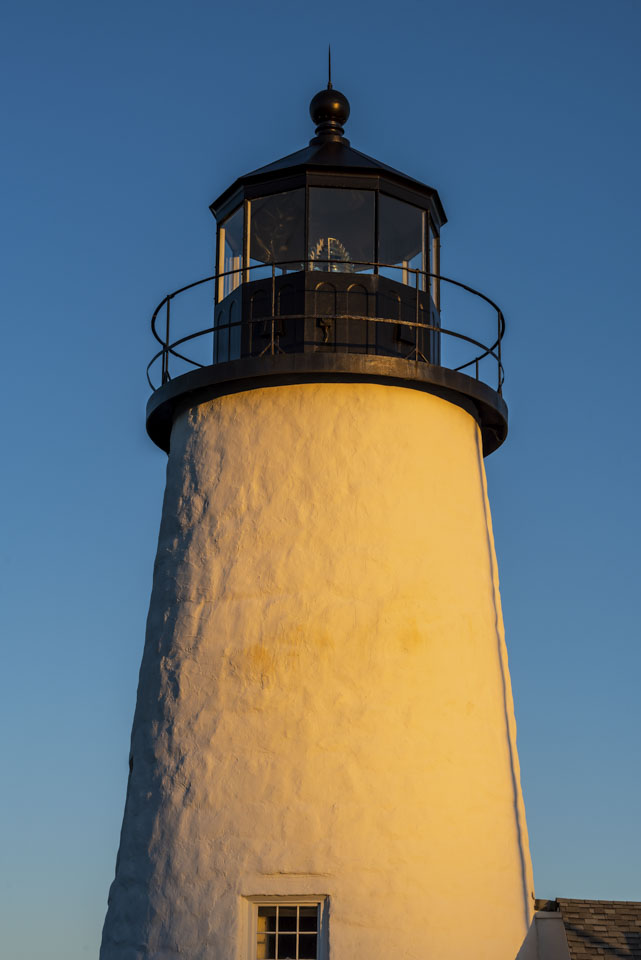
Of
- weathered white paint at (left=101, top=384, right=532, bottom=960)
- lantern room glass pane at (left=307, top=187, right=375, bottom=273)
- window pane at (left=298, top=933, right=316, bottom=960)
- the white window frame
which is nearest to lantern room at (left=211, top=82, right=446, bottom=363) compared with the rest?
lantern room glass pane at (left=307, top=187, right=375, bottom=273)

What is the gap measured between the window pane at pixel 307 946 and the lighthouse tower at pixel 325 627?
0.03m

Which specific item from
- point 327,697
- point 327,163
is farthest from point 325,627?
point 327,163

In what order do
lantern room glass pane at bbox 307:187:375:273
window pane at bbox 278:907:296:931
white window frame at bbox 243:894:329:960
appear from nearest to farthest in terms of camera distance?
white window frame at bbox 243:894:329:960 < window pane at bbox 278:907:296:931 < lantern room glass pane at bbox 307:187:375:273

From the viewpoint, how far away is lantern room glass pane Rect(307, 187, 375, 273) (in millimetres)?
13938

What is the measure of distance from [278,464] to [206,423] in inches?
40.9

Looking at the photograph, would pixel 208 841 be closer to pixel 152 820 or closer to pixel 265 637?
pixel 152 820

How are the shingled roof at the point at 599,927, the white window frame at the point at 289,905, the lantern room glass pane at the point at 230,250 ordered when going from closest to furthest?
the white window frame at the point at 289,905 → the shingled roof at the point at 599,927 → the lantern room glass pane at the point at 230,250

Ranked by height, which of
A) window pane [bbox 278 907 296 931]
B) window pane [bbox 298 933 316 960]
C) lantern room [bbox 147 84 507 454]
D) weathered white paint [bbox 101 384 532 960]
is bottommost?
window pane [bbox 298 933 316 960]

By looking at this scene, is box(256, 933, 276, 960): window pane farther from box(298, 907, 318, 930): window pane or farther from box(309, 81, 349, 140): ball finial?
box(309, 81, 349, 140): ball finial

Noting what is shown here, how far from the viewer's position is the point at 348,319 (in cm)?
1352

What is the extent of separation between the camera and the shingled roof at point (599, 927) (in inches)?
494

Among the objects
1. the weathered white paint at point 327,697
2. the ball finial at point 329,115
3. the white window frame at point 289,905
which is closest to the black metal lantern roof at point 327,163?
the ball finial at point 329,115

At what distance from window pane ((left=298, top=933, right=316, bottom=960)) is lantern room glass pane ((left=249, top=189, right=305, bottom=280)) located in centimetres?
663

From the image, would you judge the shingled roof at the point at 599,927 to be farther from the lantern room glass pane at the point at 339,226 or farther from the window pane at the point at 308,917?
the lantern room glass pane at the point at 339,226
